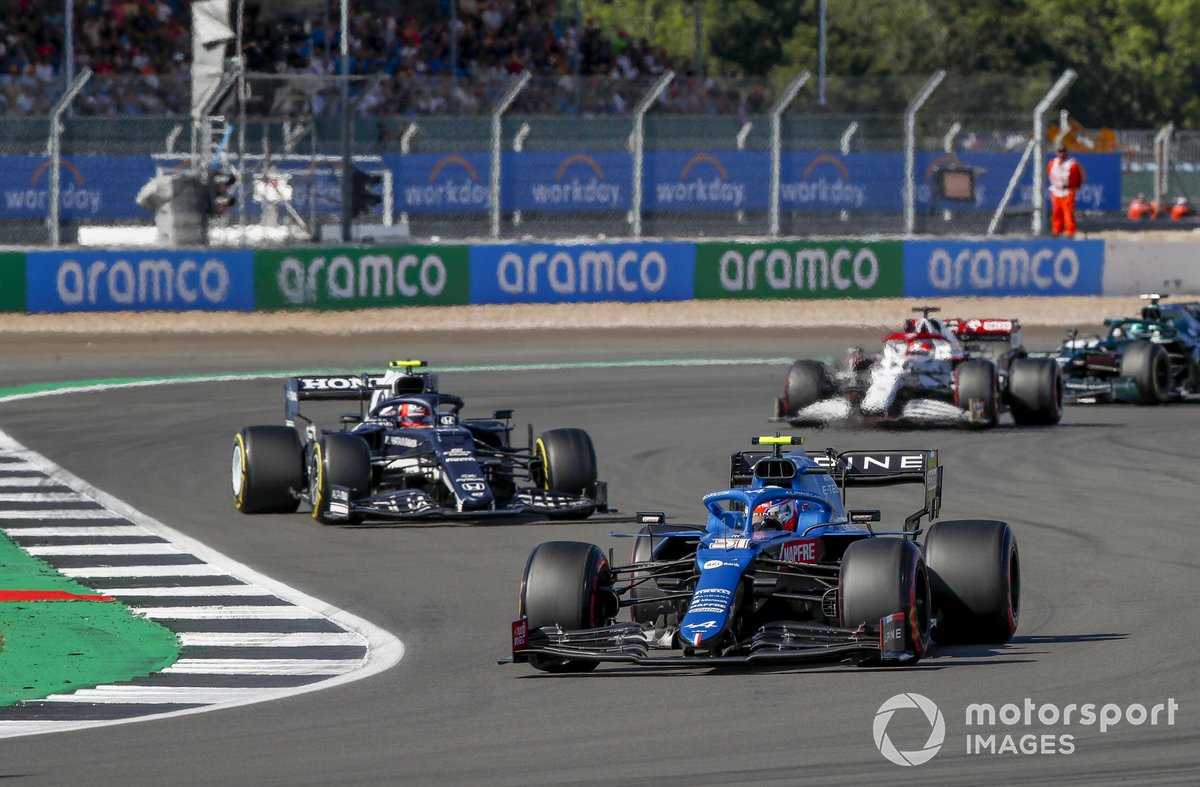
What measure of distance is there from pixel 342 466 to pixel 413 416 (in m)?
0.94

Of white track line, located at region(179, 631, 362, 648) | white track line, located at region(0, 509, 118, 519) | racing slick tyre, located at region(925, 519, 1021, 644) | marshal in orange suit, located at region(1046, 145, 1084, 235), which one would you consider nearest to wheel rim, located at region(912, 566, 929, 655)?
racing slick tyre, located at region(925, 519, 1021, 644)

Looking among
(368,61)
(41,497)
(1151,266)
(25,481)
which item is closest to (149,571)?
(41,497)

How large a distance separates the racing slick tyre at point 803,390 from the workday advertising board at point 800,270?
12420mm

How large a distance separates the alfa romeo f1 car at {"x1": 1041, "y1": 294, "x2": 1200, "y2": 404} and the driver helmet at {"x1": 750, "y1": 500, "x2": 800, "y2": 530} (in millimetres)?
13045

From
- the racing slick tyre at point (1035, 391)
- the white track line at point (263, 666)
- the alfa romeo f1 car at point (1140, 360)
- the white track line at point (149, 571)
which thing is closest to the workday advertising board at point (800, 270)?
the alfa romeo f1 car at point (1140, 360)

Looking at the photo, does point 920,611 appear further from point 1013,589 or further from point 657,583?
point 657,583

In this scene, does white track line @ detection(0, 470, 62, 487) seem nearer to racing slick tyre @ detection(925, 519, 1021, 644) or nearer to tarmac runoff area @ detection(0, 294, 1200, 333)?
racing slick tyre @ detection(925, 519, 1021, 644)

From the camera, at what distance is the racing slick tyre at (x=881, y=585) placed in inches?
390

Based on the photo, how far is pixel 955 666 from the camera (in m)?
10.2

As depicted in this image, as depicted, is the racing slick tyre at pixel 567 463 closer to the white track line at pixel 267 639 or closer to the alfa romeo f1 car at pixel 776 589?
the alfa romeo f1 car at pixel 776 589

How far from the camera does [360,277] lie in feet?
107

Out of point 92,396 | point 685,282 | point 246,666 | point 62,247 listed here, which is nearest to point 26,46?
Result: point 62,247

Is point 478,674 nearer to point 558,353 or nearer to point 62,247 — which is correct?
point 558,353

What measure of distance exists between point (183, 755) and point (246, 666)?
229cm
